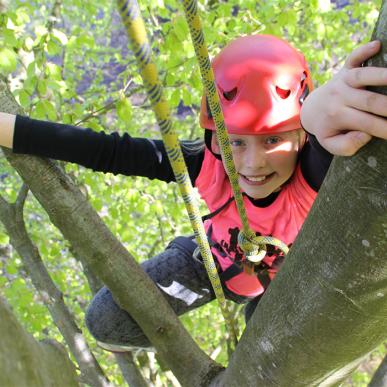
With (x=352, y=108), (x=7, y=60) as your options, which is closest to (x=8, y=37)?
(x=7, y=60)

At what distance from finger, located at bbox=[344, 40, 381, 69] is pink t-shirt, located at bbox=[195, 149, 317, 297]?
0.85 meters

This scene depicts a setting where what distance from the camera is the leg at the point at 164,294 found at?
1989mm

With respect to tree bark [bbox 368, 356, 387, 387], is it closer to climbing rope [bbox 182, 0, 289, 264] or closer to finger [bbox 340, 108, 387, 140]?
climbing rope [bbox 182, 0, 289, 264]

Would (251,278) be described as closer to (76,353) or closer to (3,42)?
(76,353)

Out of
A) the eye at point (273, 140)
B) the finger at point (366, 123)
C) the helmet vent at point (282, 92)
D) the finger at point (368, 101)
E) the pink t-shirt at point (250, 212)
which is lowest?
the pink t-shirt at point (250, 212)

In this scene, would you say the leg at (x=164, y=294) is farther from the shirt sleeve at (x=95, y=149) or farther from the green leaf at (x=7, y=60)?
the green leaf at (x=7, y=60)

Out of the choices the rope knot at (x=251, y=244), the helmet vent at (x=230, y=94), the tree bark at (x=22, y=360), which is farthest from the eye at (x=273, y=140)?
the tree bark at (x=22, y=360)

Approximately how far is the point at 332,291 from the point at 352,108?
0.38 meters

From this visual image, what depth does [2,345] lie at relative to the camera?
782 mm

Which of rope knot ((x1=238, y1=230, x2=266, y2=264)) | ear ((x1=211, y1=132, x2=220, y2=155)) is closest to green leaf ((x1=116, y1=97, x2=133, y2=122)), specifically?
ear ((x1=211, y1=132, x2=220, y2=155))

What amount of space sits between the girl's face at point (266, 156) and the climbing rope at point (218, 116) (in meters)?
0.25

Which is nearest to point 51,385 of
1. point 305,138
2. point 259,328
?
point 259,328

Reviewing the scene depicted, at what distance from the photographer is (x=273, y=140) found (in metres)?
1.57

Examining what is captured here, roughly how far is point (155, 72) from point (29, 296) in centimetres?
278
